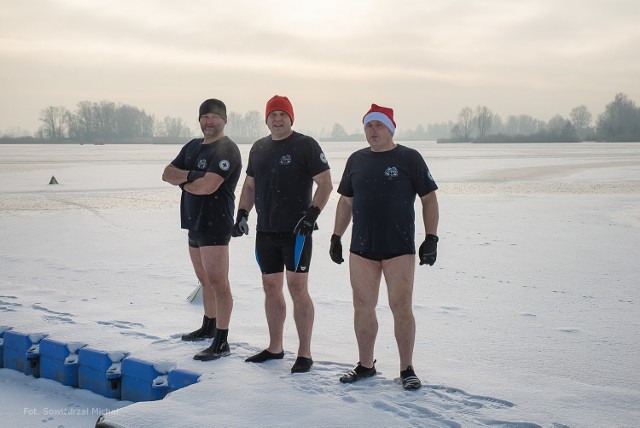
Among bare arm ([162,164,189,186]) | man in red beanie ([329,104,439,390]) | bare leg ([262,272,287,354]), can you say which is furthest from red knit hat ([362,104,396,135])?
bare arm ([162,164,189,186])

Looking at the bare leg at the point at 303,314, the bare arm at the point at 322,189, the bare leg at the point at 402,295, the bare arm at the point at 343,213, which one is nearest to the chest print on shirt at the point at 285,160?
the bare arm at the point at 322,189

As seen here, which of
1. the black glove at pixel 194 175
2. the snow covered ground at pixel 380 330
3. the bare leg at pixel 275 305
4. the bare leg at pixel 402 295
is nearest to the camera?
the snow covered ground at pixel 380 330

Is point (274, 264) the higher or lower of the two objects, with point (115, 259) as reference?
higher

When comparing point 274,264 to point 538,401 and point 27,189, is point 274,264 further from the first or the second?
point 27,189

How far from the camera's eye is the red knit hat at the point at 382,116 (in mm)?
3906

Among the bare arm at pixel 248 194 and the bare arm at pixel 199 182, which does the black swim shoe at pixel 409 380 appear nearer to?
the bare arm at pixel 248 194

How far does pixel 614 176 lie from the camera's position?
2409cm

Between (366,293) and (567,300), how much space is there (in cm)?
351

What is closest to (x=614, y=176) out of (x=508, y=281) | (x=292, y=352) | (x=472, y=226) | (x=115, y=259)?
(x=472, y=226)

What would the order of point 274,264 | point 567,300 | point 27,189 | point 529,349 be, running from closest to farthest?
point 274,264 < point 529,349 < point 567,300 < point 27,189

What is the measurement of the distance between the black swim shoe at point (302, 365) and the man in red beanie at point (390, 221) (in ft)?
1.09

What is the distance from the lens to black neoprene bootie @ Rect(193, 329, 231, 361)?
4410 millimetres

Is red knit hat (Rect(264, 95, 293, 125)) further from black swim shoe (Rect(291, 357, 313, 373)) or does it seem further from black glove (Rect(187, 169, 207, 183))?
black swim shoe (Rect(291, 357, 313, 373))

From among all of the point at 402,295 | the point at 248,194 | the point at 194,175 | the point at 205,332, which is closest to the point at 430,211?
the point at 402,295
